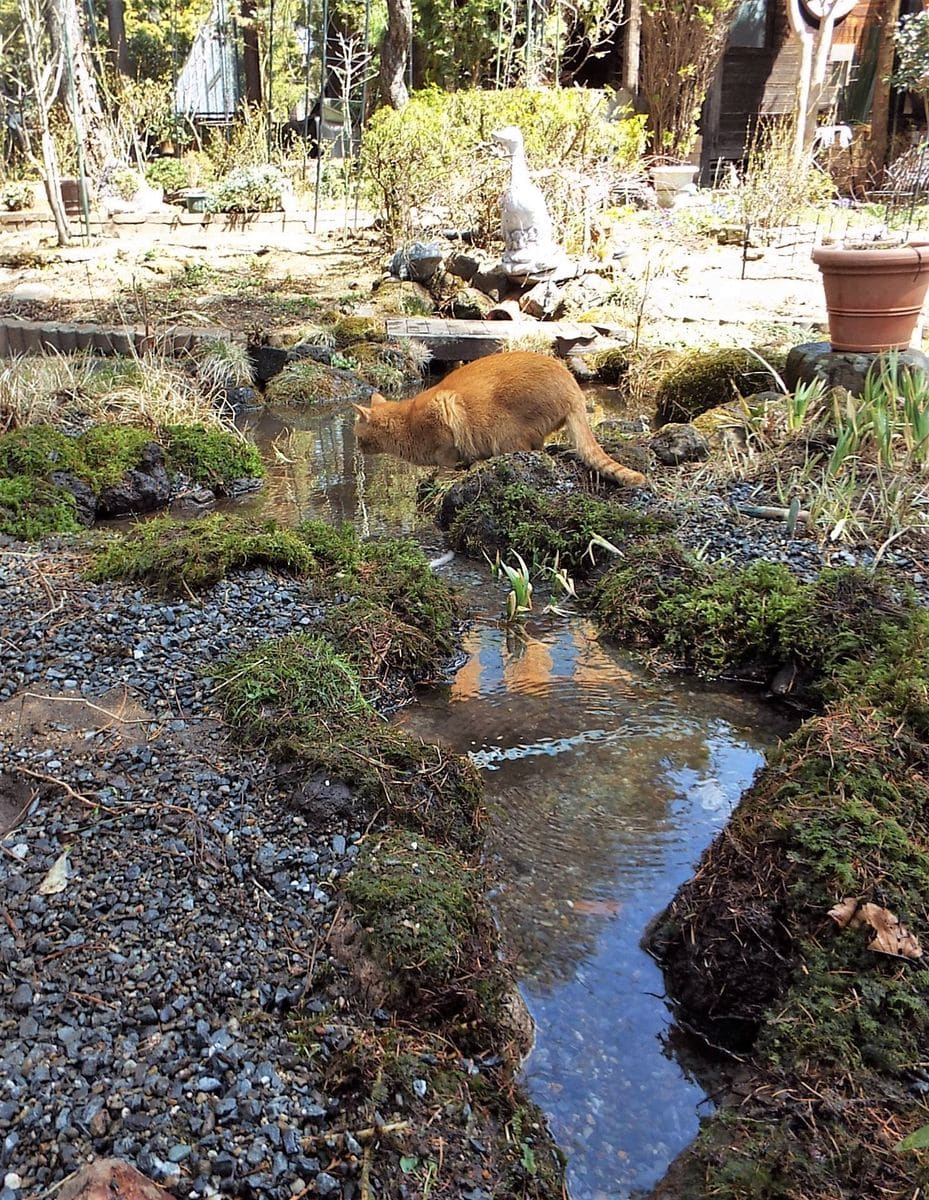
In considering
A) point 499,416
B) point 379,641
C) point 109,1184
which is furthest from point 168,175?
point 109,1184

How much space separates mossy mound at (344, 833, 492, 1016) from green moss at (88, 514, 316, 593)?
2.11 metres

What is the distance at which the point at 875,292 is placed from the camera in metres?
6.35

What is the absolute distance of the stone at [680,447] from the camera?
21.6 feet

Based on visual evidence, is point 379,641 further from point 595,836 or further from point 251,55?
point 251,55

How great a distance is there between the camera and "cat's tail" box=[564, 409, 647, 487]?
611 cm

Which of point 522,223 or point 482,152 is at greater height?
point 482,152

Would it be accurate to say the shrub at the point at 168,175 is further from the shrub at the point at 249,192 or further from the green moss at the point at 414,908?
the green moss at the point at 414,908

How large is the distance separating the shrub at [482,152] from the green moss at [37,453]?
811cm

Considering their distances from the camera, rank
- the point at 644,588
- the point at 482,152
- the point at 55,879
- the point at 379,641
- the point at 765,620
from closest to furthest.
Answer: the point at 55,879
the point at 379,641
the point at 765,620
the point at 644,588
the point at 482,152

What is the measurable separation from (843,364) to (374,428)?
10.9 ft

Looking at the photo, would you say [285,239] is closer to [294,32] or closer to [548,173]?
[548,173]

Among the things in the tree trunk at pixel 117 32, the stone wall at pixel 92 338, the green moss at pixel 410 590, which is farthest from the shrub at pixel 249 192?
the green moss at pixel 410 590

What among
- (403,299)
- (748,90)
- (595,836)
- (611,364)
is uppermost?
(748,90)

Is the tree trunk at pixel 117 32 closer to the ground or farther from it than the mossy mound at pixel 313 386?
farther from it
